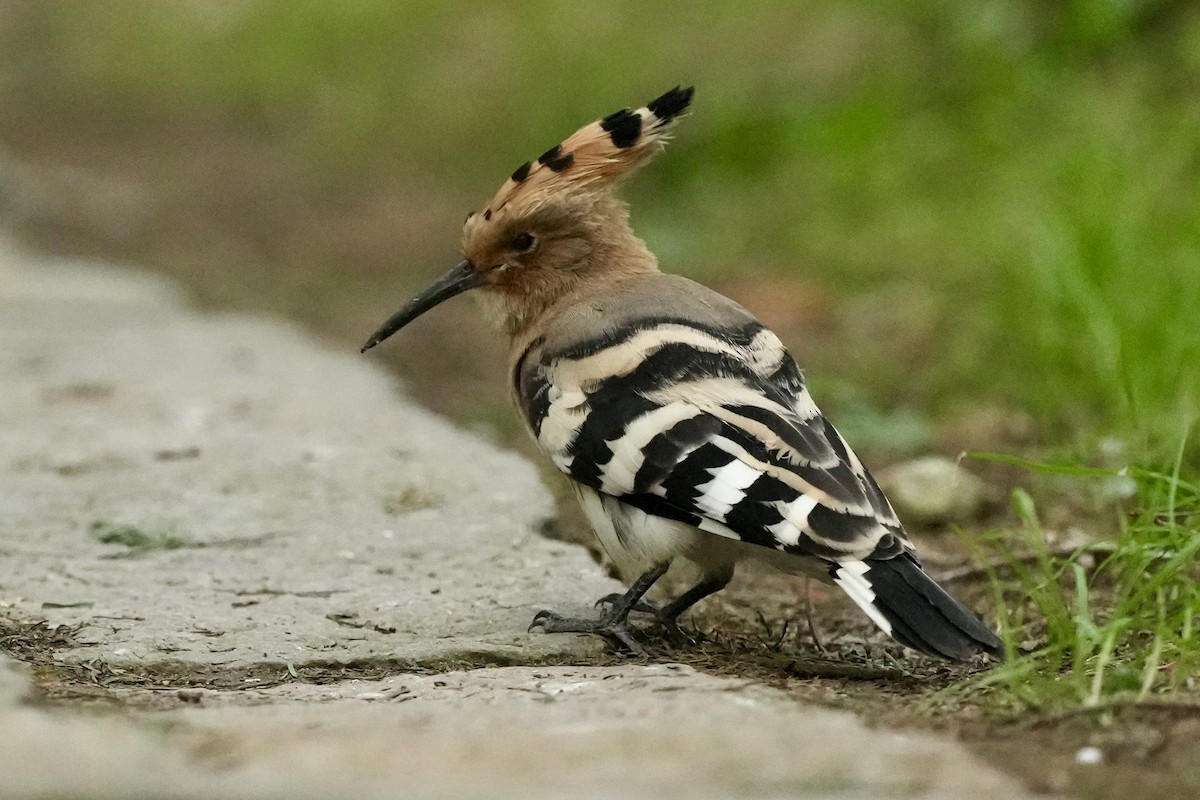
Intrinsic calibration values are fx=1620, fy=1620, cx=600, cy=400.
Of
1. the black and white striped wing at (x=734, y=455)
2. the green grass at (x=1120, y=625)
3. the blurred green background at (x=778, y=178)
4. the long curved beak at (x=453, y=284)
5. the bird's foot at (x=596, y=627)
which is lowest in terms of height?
the green grass at (x=1120, y=625)

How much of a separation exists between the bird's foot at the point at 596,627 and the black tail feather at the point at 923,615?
489 millimetres

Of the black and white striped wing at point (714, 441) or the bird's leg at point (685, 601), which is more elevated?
the black and white striped wing at point (714, 441)

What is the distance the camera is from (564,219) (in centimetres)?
346

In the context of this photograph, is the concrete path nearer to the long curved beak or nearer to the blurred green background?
the long curved beak

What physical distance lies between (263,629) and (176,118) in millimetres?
7656

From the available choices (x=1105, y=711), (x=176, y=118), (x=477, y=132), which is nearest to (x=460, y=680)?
(x=1105, y=711)

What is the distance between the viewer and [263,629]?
285cm

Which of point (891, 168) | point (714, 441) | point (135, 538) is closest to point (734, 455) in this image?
point (714, 441)

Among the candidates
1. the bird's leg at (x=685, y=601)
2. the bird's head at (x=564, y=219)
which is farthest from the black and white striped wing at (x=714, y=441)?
the bird's head at (x=564, y=219)

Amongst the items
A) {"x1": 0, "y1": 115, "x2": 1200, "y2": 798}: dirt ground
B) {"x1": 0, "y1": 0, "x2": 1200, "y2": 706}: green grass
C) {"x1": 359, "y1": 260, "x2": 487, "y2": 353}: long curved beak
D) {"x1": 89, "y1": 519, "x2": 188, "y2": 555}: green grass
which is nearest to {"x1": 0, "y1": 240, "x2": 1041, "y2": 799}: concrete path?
{"x1": 89, "y1": 519, "x2": 188, "y2": 555}: green grass

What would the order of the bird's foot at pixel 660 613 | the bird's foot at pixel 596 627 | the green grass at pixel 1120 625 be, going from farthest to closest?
the bird's foot at pixel 660 613
the bird's foot at pixel 596 627
the green grass at pixel 1120 625

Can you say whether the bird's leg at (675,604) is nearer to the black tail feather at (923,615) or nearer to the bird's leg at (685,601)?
the bird's leg at (685,601)

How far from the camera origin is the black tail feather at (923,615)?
8.04 ft

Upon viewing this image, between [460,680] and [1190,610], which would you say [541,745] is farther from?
[1190,610]
